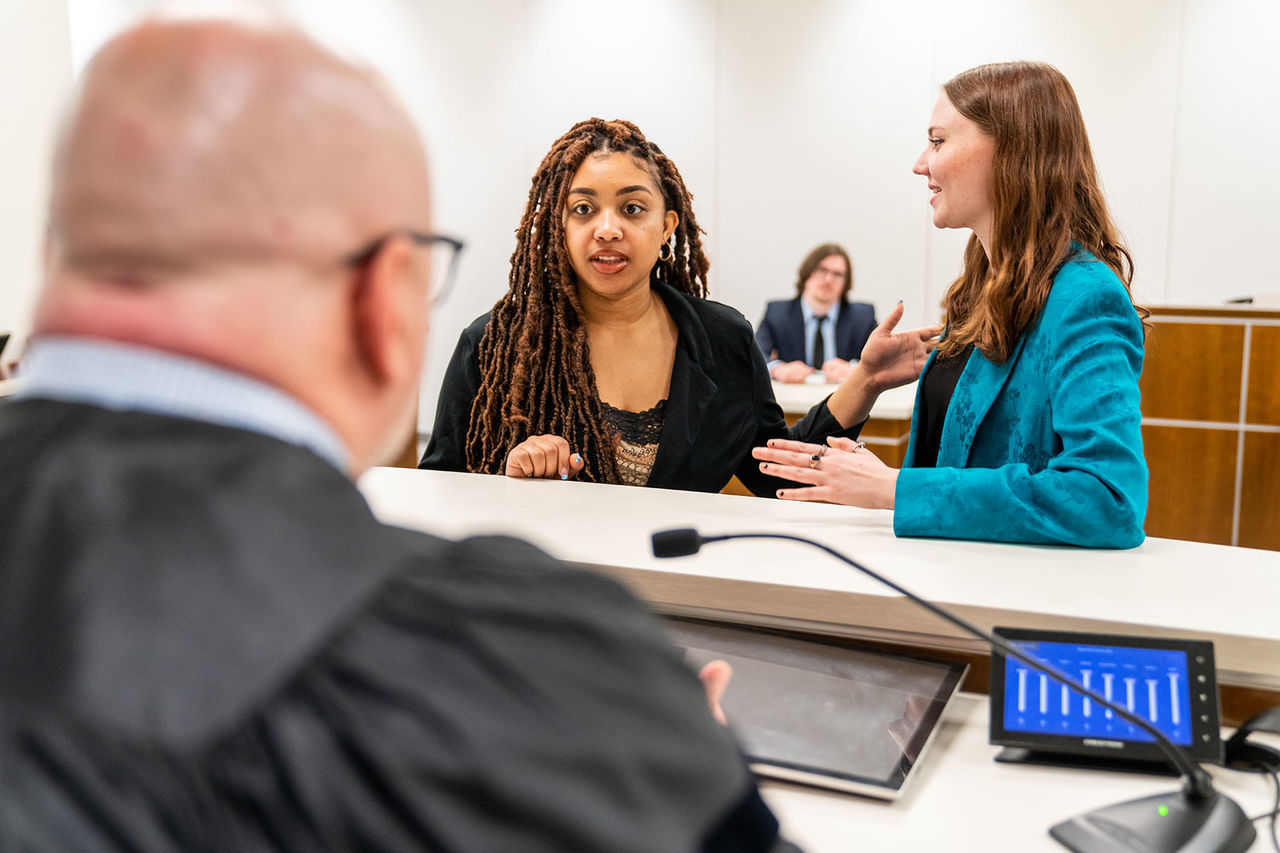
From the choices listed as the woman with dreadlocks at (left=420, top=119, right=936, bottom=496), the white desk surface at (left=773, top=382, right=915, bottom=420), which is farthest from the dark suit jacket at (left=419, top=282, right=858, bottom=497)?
the white desk surface at (left=773, top=382, right=915, bottom=420)

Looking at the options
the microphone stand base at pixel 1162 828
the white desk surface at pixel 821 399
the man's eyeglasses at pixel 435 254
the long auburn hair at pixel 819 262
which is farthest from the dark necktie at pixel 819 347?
the man's eyeglasses at pixel 435 254

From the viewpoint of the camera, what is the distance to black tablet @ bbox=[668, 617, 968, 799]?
3.66 ft

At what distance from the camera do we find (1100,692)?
3.61 ft

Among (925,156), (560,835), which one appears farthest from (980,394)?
(560,835)

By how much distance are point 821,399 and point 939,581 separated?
108 inches

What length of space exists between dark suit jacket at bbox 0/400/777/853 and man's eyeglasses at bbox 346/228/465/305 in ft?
0.43

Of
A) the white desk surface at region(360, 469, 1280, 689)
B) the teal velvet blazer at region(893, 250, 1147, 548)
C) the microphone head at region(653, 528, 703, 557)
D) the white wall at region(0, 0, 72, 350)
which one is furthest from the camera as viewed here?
the white wall at region(0, 0, 72, 350)

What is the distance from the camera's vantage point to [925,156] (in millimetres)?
2057

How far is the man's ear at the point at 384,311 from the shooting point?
58 cm

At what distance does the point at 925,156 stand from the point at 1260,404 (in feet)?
9.16

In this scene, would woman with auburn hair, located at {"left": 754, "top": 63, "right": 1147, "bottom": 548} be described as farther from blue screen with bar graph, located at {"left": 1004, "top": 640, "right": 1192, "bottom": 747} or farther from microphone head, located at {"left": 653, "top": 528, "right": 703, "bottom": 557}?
blue screen with bar graph, located at {"left": 1004, "top": 640, "right": 1192, "bottom": 747}

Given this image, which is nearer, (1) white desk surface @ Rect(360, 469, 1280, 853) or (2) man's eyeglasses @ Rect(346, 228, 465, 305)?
(2) man's eyeglasses @ Rect(346, 228, 465, 305)

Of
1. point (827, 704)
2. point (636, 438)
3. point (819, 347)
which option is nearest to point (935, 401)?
point (636, 438)

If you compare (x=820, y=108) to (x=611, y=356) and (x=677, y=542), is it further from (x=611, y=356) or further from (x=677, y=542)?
(x=677, y=542)
